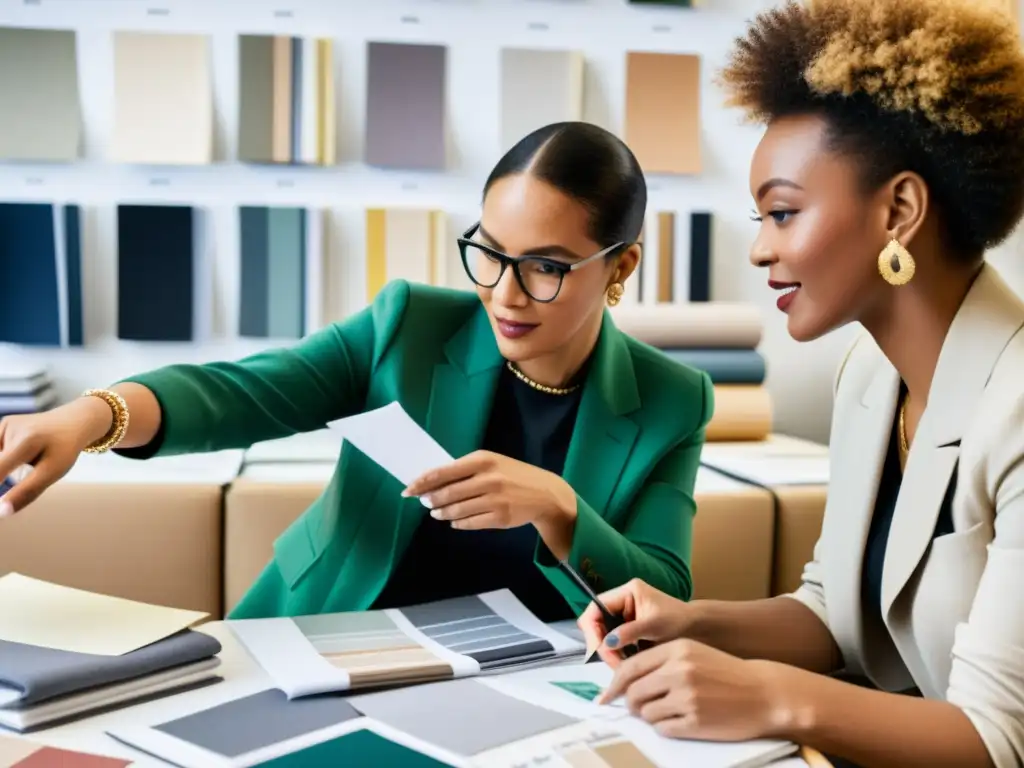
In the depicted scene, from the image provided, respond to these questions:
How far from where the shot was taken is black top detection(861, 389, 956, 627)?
1.16 metres

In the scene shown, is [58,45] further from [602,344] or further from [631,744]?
[631,744]

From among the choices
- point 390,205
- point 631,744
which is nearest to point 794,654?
point 631,744

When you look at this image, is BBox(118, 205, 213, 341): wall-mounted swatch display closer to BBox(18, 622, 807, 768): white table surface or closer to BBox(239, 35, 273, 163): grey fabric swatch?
BBox(239, 35, 273, 163): grey fabric swatch

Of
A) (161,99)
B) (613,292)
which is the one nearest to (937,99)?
(613,292)

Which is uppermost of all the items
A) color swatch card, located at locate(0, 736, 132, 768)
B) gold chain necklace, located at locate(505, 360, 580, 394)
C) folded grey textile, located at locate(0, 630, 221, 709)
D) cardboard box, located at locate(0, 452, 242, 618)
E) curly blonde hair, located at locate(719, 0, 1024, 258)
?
curly blonde hair, located at locate(719, 0, 1024, 258)

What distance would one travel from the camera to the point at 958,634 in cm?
93

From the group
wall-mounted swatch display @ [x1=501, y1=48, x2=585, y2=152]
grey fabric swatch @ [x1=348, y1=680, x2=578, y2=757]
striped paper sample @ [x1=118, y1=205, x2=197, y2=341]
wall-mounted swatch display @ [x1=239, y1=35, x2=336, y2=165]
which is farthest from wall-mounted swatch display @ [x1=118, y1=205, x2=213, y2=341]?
grey fabric swatch @ [x1=348, y1=680, x2=578, y2=757]

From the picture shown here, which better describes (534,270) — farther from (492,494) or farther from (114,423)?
(114,423)

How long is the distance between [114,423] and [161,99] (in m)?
1.40

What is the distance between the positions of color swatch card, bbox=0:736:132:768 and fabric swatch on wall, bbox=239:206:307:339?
5.34 ft

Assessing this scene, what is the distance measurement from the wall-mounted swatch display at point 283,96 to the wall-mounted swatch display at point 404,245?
0.70 ft

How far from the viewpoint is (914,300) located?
107 cm

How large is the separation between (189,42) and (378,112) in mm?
438

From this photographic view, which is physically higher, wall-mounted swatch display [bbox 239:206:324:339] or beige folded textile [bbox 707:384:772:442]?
wall-mounted swatch display [bbox 239:206:324:339]
